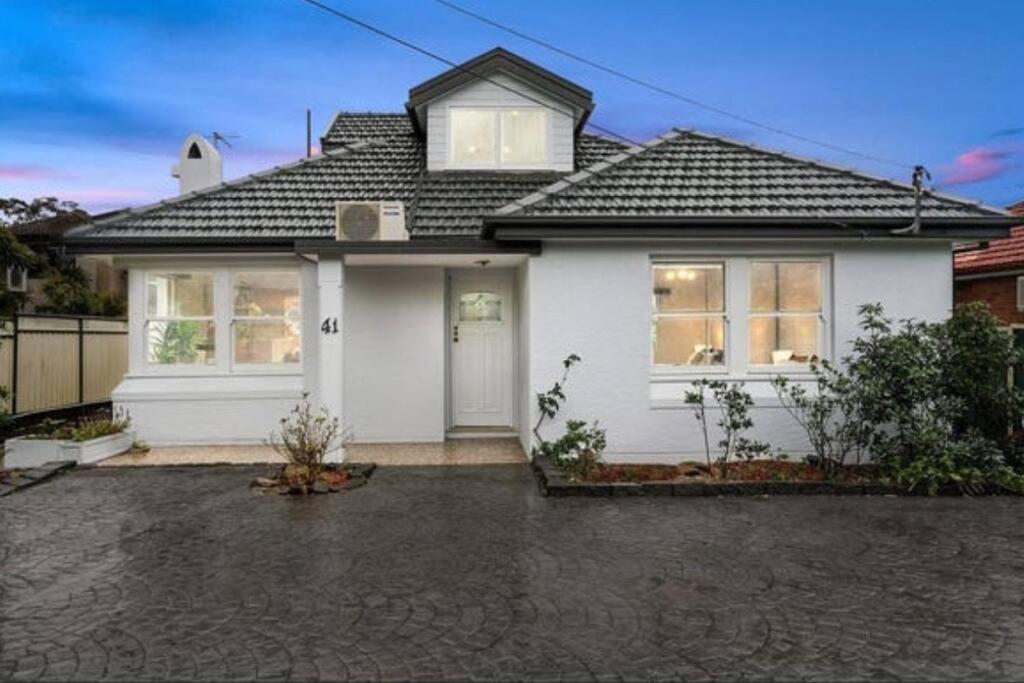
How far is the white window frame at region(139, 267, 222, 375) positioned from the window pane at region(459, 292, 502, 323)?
3960 millimetres

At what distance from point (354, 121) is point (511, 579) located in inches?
504

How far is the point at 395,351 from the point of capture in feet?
35.9

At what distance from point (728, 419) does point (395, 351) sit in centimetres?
530

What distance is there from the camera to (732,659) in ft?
12.2

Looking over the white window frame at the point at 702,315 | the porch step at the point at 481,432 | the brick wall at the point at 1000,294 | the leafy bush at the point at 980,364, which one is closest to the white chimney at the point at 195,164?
the porch step at the point at 481,432

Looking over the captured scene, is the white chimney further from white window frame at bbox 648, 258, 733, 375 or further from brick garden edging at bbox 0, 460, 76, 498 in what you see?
white window frame at bbox 648, 258, 733, 375

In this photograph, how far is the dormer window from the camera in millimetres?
12133

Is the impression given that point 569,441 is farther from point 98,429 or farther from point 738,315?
point 98,429

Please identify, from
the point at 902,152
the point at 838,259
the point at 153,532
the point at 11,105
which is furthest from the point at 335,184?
the point at 902,152

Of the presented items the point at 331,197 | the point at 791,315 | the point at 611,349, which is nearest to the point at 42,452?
the point at 331,197

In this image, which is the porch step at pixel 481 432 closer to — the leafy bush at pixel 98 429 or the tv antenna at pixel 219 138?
the leafy bush at pixel 98 429

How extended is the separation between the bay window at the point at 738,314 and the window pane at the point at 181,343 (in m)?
6.93

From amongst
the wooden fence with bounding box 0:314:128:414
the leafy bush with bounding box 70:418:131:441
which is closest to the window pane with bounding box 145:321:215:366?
the leafy bush with bounding box 70:418:131:441

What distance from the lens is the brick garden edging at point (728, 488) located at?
759cm
